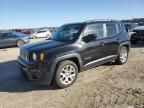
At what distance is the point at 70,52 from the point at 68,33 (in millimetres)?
1037

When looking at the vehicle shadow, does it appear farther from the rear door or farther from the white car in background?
the white car in background

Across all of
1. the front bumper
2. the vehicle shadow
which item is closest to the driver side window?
the front bumper

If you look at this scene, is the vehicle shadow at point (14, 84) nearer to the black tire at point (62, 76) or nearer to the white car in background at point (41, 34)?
the black tire at point (62, 76)

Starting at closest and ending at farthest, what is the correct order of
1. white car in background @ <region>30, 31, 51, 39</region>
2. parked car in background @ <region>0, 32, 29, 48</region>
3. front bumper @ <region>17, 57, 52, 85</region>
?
front bumper @ <region>17, 57, 52, 85</region> < parked car in background @ <region>0, 32, 29, 48</region> < white car in background @ <region>30, 31, 51, 39</region>

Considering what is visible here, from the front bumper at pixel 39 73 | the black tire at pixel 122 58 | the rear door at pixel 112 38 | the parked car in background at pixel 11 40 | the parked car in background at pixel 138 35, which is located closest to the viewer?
the front bumper at pixel 39 73

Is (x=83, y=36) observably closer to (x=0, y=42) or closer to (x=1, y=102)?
(x=1, y=102)

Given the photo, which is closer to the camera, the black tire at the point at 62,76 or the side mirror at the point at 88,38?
the black tire at the point at 62,76

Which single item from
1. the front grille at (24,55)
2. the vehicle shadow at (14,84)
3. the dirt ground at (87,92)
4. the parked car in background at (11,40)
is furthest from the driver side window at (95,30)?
the parked car in background at (11,40)

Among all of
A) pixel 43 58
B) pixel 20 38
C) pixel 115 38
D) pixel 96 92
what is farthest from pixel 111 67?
pixel 20 38

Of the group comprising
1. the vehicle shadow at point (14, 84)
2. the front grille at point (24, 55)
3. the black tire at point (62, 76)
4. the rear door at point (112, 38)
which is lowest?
the vehicle shadow at point (14, 84)

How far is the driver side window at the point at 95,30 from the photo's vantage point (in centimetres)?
624

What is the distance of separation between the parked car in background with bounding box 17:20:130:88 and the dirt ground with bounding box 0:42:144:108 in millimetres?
389

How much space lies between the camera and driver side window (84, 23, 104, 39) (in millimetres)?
6238

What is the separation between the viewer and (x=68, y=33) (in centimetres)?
641
